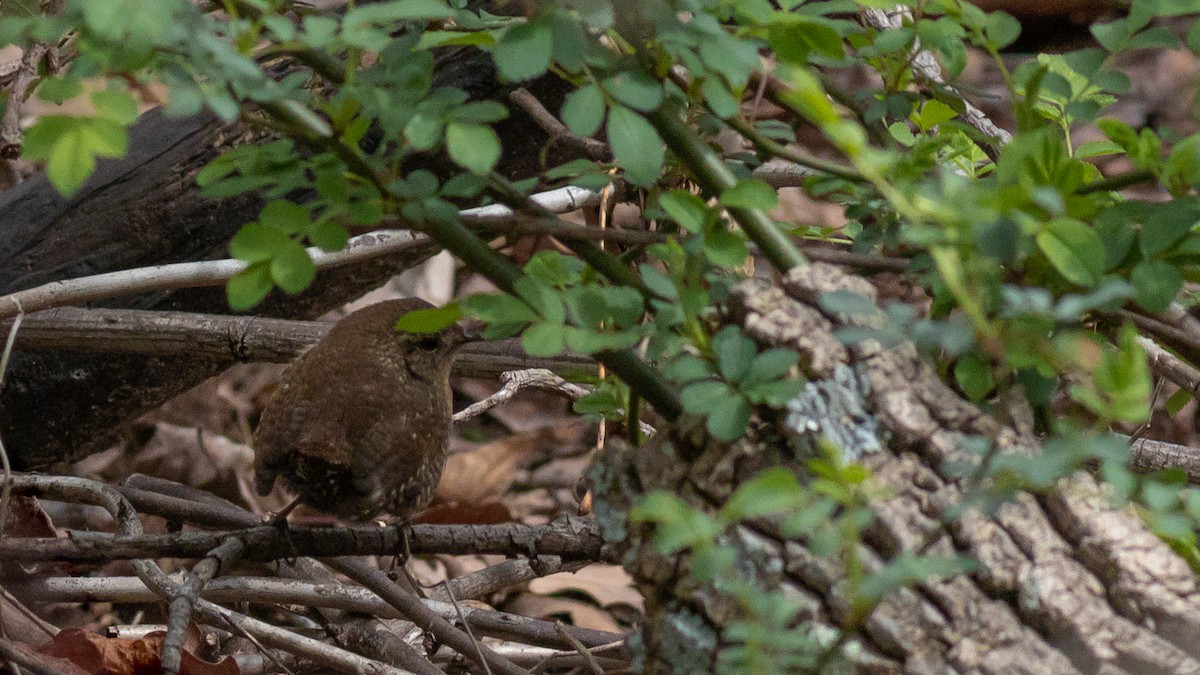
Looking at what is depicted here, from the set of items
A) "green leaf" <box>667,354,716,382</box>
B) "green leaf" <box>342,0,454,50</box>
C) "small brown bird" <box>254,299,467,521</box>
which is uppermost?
"green leaf" <box>342,0,454,50</box>

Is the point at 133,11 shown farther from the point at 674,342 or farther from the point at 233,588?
the point at 233,588

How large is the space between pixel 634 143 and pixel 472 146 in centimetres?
18

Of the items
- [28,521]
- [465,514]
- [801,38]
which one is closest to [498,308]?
[801,38]

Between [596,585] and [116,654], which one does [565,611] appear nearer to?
[596,585]

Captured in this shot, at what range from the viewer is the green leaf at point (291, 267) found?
143 cm

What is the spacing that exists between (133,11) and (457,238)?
0.51m

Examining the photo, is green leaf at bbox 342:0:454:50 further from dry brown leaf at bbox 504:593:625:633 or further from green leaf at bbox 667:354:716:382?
dry brown leaf at bbox 504:593:625:633

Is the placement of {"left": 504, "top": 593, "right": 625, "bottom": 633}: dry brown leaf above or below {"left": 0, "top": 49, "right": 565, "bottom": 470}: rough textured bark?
below

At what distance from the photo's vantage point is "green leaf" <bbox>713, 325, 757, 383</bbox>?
54.2 inches

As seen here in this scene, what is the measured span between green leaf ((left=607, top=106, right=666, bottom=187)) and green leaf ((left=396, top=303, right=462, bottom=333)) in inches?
12.1

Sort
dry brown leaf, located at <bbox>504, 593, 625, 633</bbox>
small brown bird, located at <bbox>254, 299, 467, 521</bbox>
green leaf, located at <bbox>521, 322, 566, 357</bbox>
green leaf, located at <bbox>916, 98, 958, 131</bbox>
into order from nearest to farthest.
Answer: green leaf, located at <bbox>521, 322, 566, 357</bbox>, green leaf, located at <bbox>916, 98, 958, 131</bbox>, small brown bird, located at <bbox>254, 299, 467, 521</bbox>, dry brown leaf, located at <bbox>504, 593, 625, 633</bbox>

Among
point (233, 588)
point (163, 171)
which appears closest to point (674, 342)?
point (233, 588)

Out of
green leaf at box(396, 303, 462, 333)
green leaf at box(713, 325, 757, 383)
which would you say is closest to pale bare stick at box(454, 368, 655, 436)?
green leaf at box(396, 303, 462, 333)

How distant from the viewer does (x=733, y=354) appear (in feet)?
4.54
